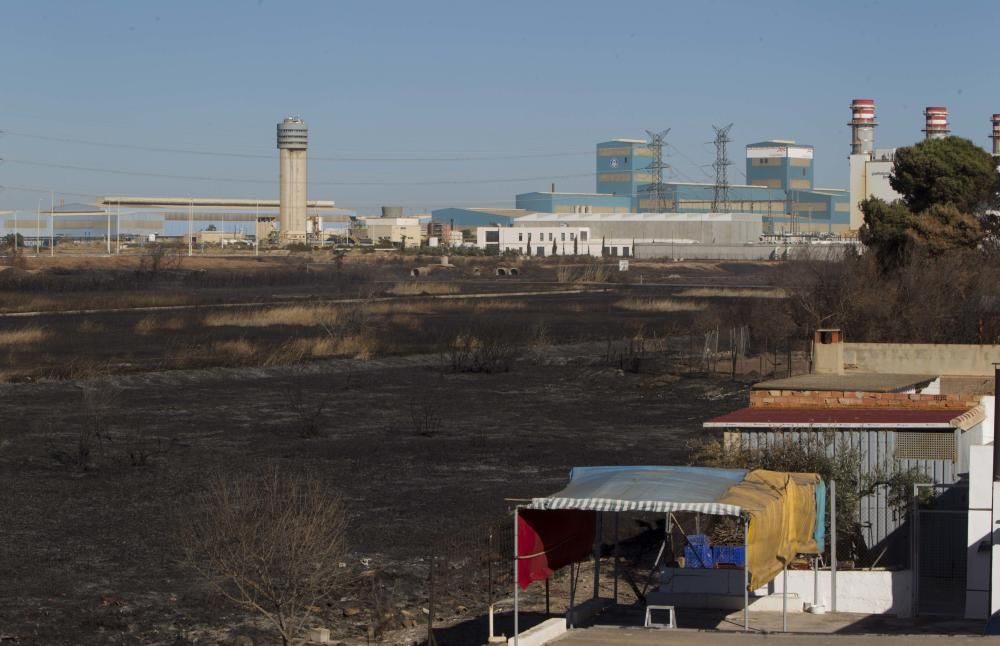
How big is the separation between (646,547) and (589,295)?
6617 centimetres

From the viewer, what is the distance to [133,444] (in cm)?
2616

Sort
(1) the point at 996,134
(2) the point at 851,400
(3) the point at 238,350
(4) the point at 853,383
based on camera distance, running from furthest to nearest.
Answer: (1) the point at 996,134
(3) the point at 238,350
(4) the point at 853,383
(2) the point at 851,400

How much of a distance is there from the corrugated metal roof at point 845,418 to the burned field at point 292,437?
3984mm

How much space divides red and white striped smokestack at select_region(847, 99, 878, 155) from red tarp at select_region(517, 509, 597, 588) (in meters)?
123

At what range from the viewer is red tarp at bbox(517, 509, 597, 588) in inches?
485

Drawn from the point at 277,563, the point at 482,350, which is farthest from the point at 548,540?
the point at 482,350

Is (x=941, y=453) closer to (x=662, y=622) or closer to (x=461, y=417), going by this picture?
(x=662, y=622)

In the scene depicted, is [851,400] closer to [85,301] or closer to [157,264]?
[85,301]

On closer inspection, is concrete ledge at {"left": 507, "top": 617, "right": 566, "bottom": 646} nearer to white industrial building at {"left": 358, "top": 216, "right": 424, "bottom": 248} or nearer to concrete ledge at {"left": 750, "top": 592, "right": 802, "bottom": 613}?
concrete ledge at {"left": 750, "top": 592, "right": 802, "bottom": 613}

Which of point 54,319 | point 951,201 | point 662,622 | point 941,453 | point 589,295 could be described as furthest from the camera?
point 589,295

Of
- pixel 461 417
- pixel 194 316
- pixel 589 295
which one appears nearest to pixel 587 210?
pixel 589 295

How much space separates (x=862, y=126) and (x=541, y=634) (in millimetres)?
127916

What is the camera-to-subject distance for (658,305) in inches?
2827

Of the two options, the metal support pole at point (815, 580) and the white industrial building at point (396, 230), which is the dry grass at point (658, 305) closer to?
the metal support pole at point (815, 580)
